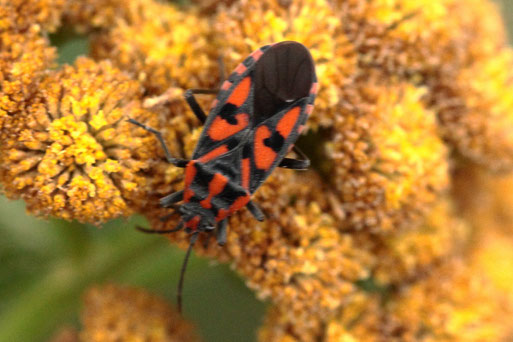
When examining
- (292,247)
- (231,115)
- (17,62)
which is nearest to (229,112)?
(231,115)

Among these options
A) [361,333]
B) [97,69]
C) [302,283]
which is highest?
[97,69]

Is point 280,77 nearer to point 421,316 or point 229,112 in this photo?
point 229,112

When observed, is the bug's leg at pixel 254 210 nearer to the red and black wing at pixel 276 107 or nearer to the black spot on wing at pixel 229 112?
the red and black wing at pixel 276 107

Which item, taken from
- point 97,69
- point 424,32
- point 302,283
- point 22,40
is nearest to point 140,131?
point 97,69

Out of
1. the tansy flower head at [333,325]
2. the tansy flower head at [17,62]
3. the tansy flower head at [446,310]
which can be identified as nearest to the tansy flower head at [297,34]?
the tansy flower head at [17,62]

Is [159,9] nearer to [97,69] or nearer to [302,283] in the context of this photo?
[97,69]

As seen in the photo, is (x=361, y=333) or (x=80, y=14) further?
(x=361, y=333)
